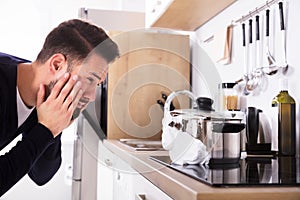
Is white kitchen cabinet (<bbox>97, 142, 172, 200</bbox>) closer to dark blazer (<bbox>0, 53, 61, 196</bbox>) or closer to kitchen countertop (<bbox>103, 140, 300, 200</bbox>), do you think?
kitchen countertop (<bbox>103, 140, 300, 200</bbox>)

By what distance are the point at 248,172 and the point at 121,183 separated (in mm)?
791

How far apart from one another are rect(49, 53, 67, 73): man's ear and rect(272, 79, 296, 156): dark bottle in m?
0.63

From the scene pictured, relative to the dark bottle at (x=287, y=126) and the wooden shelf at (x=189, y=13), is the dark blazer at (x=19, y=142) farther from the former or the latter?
the wooden shelf at (x=189, y=13)

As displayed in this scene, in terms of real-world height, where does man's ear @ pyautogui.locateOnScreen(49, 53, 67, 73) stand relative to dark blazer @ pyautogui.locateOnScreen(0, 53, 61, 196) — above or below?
above

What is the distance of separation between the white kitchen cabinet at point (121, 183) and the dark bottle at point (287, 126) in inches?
16.6

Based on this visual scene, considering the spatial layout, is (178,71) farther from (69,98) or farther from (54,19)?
(54,19)

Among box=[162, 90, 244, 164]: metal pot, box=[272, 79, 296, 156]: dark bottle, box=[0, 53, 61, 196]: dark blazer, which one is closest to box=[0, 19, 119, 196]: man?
box=[0, 53, 61, 196]: dark blazer

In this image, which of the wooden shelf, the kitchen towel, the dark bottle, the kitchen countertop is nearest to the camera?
the kitchen countertop

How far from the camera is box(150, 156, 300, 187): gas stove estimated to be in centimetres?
66

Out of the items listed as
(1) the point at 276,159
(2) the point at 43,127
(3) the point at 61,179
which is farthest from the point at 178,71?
(3) the point at 61,179

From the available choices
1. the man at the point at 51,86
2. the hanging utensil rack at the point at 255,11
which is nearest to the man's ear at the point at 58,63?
the man at the point at 51,86

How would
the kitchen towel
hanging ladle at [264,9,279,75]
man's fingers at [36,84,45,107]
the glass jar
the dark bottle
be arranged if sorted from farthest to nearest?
the glass jar → hanging ladle at [264,9,279,75] → the dark bottle → man's fingers at [36,84,45,107] → the kitchen towel

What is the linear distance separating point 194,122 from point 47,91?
39 cm

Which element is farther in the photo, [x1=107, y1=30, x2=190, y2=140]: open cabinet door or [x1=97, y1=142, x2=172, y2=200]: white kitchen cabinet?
[x1=107, y1=30, x2=190, y2=140]: open cabinet door
